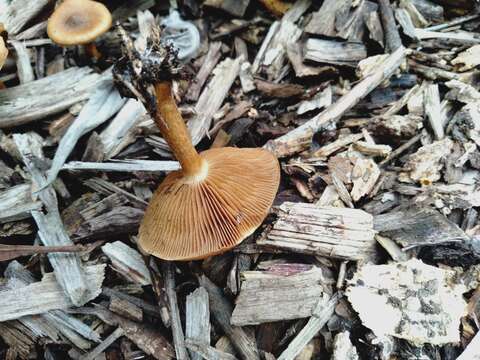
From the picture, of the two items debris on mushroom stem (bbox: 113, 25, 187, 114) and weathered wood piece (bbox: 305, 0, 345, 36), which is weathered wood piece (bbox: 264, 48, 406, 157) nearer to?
weathered wood piece (bbox: 305, 0, 345, 36)

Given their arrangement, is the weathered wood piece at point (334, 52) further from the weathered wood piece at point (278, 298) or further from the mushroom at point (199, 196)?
the weathered wood piece at point (278, 298)

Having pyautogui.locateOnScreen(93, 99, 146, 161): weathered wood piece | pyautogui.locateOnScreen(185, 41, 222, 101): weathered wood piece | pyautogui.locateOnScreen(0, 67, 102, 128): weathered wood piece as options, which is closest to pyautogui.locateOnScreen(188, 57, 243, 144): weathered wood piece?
pyautogui.locateOnScreen(185, 41, 222, 101): weathered wood piece

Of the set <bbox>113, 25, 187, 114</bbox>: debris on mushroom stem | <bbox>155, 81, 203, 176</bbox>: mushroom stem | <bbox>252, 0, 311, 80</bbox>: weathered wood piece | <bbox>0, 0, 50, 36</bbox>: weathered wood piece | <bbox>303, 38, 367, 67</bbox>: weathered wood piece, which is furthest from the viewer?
<bbox>0, 0, 50, 36</bbox>: weathered wood piece

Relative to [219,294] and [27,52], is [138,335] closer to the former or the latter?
[219,294]

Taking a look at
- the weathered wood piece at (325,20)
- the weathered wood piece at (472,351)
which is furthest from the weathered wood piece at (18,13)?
the weathered wood piece at (472,351)

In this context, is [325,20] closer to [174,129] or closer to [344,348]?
[174,129]

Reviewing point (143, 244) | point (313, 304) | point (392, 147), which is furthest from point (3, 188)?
point (392, 147)
